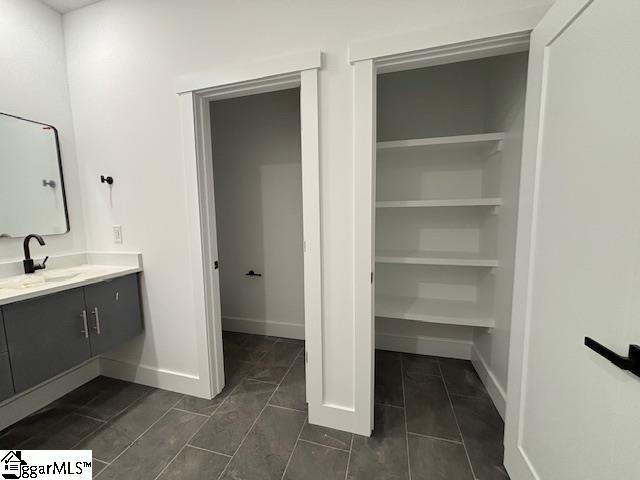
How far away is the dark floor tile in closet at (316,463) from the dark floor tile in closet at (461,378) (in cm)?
98

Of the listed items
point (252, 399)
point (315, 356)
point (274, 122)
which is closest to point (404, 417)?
point (315, 356)

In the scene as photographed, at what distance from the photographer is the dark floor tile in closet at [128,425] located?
1.39 meters

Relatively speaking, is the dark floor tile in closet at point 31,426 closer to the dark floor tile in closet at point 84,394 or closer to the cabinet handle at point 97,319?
the dark floor tile in closet at point 84,394

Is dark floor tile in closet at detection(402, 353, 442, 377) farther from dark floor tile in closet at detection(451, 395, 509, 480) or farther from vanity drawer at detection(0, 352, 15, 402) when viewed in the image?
vanity drawer at detection(0, 352, 15, 402)

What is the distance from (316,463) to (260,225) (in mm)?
1952

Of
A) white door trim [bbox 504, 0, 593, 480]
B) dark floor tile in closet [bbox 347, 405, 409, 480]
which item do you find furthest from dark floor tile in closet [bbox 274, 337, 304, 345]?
white door trim [bbox 504, 0, 593, 480]

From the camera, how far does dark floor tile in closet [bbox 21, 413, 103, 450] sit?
4.66ft

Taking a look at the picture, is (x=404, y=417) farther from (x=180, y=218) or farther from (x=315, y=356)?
(x=180, y=218)

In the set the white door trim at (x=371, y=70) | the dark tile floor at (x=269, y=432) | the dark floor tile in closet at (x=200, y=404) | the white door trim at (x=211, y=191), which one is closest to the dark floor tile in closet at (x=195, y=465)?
the dark tile floor at (x=269, y=432)

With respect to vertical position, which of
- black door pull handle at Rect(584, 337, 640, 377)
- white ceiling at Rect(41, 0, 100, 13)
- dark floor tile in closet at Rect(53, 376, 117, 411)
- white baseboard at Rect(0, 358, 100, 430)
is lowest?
dark floor tile in closet at Rect(53, 376, 117, 411)

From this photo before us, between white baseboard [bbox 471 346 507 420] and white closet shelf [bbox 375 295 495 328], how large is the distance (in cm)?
33

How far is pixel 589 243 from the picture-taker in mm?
796

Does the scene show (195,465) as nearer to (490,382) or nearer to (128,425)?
(128,425)

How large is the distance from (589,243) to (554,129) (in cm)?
46
